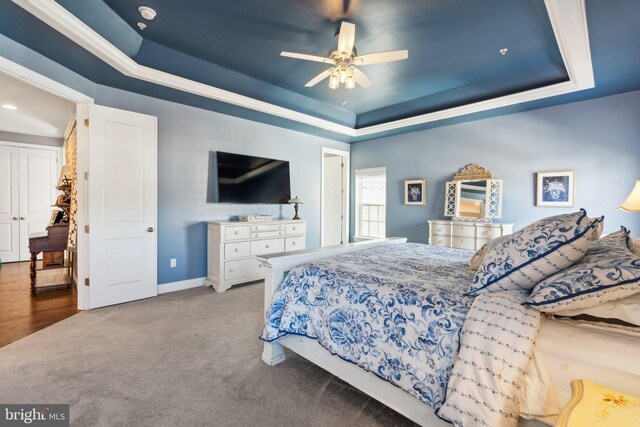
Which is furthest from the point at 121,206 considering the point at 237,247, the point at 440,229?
the point at 440,229

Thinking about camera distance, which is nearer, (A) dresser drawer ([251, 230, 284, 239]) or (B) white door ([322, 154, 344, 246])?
(A) dresser drawer ([251, 230, 284, 239])

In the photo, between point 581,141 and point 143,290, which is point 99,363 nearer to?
point 143,290

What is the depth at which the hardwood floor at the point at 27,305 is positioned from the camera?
2639 mm

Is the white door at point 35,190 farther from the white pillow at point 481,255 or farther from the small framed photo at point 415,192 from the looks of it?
the white pillow at point 481,255

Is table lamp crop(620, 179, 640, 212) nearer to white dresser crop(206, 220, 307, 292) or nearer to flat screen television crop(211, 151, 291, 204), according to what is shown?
white dresser crop(206, 220, 307, 292)

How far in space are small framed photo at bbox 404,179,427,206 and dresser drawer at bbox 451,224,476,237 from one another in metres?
0.84

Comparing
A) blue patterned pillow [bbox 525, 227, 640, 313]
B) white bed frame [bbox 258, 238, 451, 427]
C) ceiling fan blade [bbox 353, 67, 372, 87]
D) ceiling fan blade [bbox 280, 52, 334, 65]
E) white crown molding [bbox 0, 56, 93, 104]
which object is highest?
ceiling fan blade [bbox 280, 52, 334, 65]

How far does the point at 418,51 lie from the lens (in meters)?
3.04

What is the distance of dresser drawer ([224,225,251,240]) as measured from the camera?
3820 millimetres

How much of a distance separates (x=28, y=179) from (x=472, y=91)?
7.88 metres

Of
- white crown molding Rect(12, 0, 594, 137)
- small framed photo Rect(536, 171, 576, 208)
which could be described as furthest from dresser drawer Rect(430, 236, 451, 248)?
white crown molding Rect(12, 0, 594, 137)

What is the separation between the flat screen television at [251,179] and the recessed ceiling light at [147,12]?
1818mm

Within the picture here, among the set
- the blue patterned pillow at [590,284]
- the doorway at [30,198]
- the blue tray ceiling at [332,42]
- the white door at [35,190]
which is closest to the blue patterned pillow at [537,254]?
the blue patterned pillow at [590,284]

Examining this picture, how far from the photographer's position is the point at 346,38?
2.46 metres
